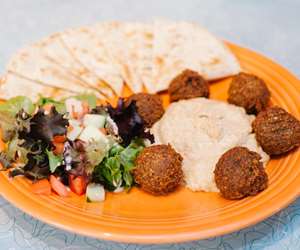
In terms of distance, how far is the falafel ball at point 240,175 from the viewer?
3879 millimetres

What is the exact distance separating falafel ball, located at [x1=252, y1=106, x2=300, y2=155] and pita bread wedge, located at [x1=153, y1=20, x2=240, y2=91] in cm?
126

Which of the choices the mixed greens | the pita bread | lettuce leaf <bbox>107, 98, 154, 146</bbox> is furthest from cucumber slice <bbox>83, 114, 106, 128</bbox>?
the pita bread

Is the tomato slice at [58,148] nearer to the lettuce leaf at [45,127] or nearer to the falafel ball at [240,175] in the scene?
the lettuce leaf at [45,127]

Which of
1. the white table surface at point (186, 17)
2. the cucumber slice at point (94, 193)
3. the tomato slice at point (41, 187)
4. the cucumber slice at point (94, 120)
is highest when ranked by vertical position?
the cucumber slice at point (94, 120)

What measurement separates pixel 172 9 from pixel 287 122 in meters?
3.49

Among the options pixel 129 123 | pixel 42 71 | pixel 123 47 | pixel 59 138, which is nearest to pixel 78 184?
pixel 59 138

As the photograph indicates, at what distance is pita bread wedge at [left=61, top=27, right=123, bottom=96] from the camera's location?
5508 mm

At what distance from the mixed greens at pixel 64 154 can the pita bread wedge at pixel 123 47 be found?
1.22m

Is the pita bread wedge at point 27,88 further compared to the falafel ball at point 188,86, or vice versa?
the pita bread wedge at point 27,88

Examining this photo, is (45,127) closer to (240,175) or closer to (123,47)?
(240,175)

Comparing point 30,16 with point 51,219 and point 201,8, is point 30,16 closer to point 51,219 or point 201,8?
point 201,8

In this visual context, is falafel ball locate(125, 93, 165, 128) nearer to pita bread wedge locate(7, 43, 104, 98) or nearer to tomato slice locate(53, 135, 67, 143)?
pita bread wedge locate(7, 43, 104, 98)

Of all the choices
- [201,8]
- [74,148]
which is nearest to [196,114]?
[74,148]

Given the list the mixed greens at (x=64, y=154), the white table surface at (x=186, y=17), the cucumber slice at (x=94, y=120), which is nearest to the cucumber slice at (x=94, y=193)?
the mixed greens at (x=64, y=154)
